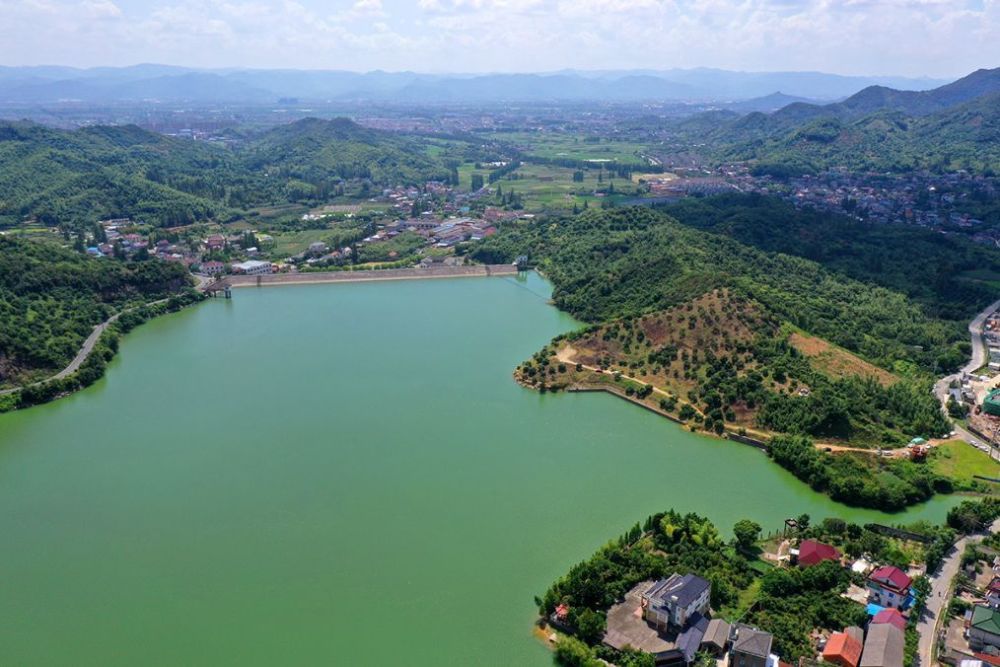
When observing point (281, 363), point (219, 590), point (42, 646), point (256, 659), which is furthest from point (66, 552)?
point (281, 363)

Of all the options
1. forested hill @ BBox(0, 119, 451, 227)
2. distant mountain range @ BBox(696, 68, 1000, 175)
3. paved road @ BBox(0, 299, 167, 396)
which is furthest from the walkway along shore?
distant mountain range @ BBox(696, 68, 1000, 175)

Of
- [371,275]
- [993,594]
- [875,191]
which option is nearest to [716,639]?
[993,594]

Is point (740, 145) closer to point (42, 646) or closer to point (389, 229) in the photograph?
point (389, 229)

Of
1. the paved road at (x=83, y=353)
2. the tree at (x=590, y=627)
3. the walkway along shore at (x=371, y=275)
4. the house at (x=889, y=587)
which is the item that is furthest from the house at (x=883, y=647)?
the walkway along shore at (x=371, y=275)

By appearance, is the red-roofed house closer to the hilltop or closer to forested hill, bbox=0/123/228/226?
the hilltop

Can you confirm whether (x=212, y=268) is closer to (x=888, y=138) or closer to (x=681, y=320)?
(x=681, y=320)

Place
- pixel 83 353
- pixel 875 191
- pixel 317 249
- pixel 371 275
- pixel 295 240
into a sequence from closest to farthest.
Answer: pixel 83 353, pixel 371 275, pixel 317 249, pixel 295 240, pixel 875 191
